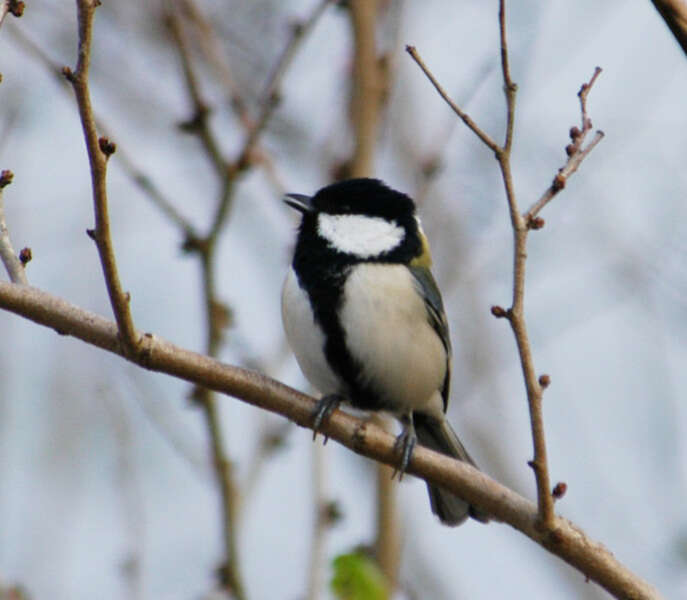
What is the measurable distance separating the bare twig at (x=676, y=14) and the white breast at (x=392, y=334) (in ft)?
6.08

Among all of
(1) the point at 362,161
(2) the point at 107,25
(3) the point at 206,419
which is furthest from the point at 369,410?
(2) the point at 107,25

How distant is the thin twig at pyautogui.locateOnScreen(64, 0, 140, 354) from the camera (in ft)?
7.06

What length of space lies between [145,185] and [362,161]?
0.94 m

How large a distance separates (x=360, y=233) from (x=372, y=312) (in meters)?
0.40

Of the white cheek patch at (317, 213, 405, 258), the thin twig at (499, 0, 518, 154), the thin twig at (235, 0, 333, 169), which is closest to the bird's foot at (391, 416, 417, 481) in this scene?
the thin twig at (499, 0, 518, 154)

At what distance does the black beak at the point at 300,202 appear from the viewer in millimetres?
4113

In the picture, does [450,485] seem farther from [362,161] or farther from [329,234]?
[362,161]

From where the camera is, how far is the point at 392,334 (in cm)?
388

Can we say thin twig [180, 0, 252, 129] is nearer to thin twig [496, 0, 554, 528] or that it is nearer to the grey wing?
the grey wing

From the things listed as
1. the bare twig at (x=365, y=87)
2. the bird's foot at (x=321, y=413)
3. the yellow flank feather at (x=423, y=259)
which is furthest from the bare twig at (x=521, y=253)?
the bare twig at (x=365, y=87)

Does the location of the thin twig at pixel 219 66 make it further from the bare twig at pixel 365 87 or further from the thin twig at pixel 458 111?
the thin twig at pixel 458 111

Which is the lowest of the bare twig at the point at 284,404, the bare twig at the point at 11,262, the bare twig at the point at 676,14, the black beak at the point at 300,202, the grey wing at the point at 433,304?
the bare twig at the point at 284,404

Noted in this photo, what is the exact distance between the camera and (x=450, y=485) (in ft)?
9.02

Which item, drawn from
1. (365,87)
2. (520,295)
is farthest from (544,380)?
(365,87)
